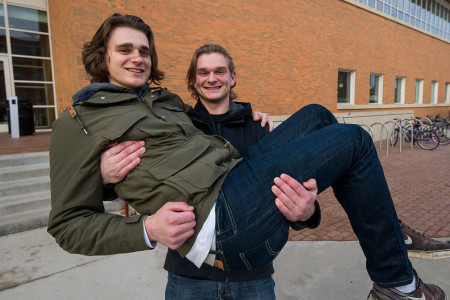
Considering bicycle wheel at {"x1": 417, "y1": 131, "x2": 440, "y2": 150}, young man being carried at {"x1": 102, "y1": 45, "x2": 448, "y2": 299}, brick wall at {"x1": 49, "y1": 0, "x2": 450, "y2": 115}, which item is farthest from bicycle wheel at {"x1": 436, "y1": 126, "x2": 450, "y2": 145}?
young man being carried at {"x1": 102, "y1": 45, "x2": 448, "y2": 299}

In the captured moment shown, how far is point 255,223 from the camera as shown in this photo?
4.36 feet

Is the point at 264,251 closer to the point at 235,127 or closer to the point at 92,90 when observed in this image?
the point at 235,127

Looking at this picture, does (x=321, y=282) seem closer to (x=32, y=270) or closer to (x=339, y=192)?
(x=339, y=192)

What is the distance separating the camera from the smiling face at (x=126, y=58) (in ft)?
5.37

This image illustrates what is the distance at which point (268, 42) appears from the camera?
34.0ft

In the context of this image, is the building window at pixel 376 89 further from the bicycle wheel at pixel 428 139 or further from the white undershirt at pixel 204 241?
the white undershirt at pixel 204 241

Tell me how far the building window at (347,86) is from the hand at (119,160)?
1379 centimetres

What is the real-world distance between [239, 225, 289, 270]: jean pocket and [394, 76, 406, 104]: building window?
19.1m

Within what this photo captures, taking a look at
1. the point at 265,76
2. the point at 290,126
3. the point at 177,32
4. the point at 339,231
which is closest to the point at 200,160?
the point at 290,126

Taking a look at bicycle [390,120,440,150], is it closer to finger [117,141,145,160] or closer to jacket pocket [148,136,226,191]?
jacket pocket [148,136,226,191]

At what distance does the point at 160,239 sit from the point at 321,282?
88.7 inches

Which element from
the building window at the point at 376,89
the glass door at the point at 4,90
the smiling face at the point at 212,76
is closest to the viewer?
the smiling face at the point at 212,76

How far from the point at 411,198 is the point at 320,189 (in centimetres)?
512

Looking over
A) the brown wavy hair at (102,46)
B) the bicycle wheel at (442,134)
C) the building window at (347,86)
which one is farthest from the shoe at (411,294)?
the bicycle wheel at (442,134)
